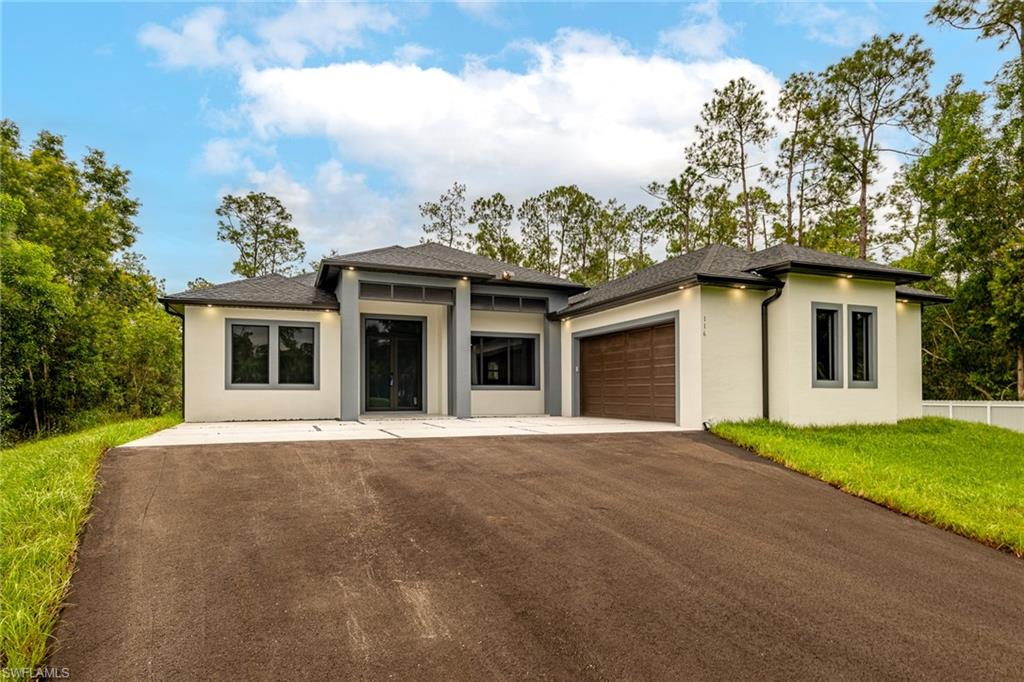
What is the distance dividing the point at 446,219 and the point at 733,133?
14037 millimetres

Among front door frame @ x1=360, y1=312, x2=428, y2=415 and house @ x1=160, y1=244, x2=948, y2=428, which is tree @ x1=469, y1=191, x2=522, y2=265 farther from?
front door frame @ x1=360, y1=312, x2=428, y2=415

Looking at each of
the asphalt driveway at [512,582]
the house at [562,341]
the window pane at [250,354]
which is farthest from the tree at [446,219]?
the asphalt driveway at [512,582]

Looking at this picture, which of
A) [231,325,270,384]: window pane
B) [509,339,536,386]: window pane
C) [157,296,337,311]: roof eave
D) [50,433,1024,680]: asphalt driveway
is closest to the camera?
[50,433,1024,680]: asphalt driveway

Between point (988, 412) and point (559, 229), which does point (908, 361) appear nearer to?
point (988, 412)

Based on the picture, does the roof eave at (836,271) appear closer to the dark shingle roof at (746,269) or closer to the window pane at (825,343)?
the dark shingle roof at (746,269)

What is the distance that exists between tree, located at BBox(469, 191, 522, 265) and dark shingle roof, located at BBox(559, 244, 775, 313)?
1341cm

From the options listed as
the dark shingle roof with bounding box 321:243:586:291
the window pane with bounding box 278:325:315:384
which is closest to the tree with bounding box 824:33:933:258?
the dark shingle roof with bounding box 321:243:586:291

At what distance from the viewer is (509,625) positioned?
2.86m

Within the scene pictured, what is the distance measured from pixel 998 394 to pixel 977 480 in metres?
13.4

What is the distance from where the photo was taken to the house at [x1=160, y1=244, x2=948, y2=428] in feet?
33.1

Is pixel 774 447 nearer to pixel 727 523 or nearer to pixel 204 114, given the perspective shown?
pixel 727 523

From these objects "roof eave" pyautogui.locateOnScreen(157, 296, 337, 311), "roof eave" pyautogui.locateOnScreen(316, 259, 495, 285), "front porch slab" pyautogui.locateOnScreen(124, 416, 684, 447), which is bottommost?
"front porch slab" pyautogui.locateOnScreen(124, 416, 684, 447)

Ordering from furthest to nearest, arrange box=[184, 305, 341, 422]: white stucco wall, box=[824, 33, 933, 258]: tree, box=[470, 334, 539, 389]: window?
box=[824, 33, 933, 258]: tree
box=[470, 334, 539, 389]: window
box=[184, 305, 341, 422]: white stucco wall

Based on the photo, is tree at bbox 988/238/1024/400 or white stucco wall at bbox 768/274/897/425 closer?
white stucco wall at bbox 768/274/897/425
